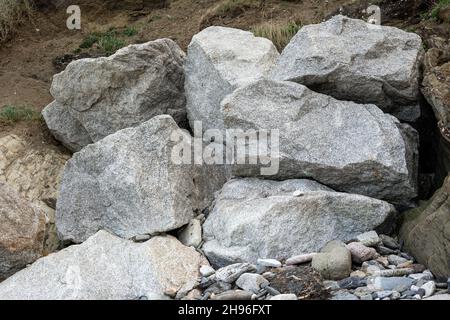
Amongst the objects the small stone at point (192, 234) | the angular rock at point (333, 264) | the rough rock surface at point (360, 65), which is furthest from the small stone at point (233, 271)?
the rough rock surface at point (360, 65)

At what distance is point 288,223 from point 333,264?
0.60 m

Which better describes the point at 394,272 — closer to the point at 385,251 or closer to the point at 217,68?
the point at 385,251

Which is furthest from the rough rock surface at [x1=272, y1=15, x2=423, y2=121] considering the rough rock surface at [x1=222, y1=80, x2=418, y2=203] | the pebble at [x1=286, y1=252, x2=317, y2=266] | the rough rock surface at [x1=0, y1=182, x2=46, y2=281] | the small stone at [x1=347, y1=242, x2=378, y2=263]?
the rough rock surface at [x1=0, y1=182, x2=46, y2=281]

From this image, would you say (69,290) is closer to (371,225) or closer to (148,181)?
(148,181)

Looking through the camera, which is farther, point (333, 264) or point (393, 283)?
point (333, 264)

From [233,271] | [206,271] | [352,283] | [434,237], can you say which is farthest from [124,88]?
[434,237]

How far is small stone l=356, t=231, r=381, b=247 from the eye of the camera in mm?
5496

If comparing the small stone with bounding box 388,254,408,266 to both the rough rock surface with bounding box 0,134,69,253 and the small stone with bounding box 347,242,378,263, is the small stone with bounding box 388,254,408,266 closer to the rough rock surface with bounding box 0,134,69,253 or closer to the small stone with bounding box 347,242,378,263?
the small stone with bounding box 347,242,378,263

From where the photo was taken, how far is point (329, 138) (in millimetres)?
6102

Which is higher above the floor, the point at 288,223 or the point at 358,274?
the point at 288,223

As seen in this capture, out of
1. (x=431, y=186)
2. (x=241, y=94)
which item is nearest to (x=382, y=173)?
(x=431, y=186)

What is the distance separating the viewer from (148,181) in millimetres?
6066

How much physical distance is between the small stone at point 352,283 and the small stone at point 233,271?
2.32 ft

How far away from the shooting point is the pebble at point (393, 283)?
15.5ft
